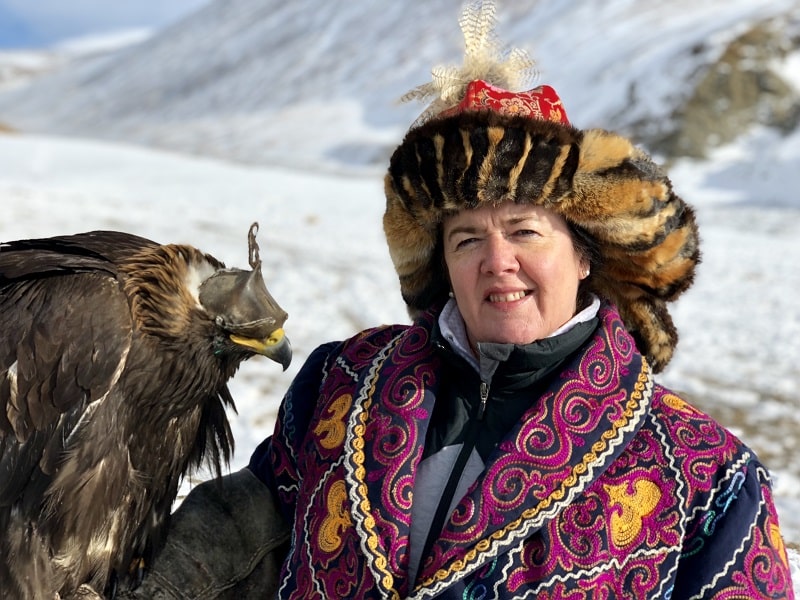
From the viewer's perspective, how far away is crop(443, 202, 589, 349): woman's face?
6.57 ft

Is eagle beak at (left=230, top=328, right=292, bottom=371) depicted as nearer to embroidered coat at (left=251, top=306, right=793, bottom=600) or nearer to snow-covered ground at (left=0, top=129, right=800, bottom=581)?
embroidered coat at (left=251, top=306, right=793, bottom=600)

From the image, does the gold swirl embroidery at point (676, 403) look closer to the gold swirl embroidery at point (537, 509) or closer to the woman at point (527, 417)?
the woman at point (527, 417)

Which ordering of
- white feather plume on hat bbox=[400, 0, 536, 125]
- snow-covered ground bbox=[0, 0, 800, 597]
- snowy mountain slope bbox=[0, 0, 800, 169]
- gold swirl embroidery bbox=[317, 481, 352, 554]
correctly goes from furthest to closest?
snowy mountain slope bbox=[0, 0, 800, 169]
snow-covered ground bbox=[0, 0, 800, 597]
white feather plume on hat bbox=[400, 0, 536, 125]
gold swirl embroidery bbox=[317, 481, 352, 554]

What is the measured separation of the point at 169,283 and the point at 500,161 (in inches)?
33.6

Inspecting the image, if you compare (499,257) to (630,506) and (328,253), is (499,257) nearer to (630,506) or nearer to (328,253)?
(630,506)

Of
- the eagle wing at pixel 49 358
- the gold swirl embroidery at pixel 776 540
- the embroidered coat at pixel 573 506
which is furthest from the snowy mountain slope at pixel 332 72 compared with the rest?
the eagle wing at pixel 49 358

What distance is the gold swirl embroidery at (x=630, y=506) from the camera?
177 cm

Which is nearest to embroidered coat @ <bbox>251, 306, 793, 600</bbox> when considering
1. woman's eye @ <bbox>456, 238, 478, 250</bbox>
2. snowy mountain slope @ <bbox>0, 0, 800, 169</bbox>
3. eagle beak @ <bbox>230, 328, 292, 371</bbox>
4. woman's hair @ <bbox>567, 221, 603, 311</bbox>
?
woman's hair @ <bbox>567, 221, 603, 311</bbox>

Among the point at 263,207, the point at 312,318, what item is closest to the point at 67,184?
the point at 263,207

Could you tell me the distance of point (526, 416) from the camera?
1.89m

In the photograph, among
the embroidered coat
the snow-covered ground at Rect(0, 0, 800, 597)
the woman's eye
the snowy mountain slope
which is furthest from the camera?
the snowy mountain slope

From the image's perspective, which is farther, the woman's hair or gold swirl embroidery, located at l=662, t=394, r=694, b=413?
the woman's hair

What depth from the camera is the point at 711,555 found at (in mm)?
1743

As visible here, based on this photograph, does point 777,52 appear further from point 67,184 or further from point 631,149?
point 631,149
